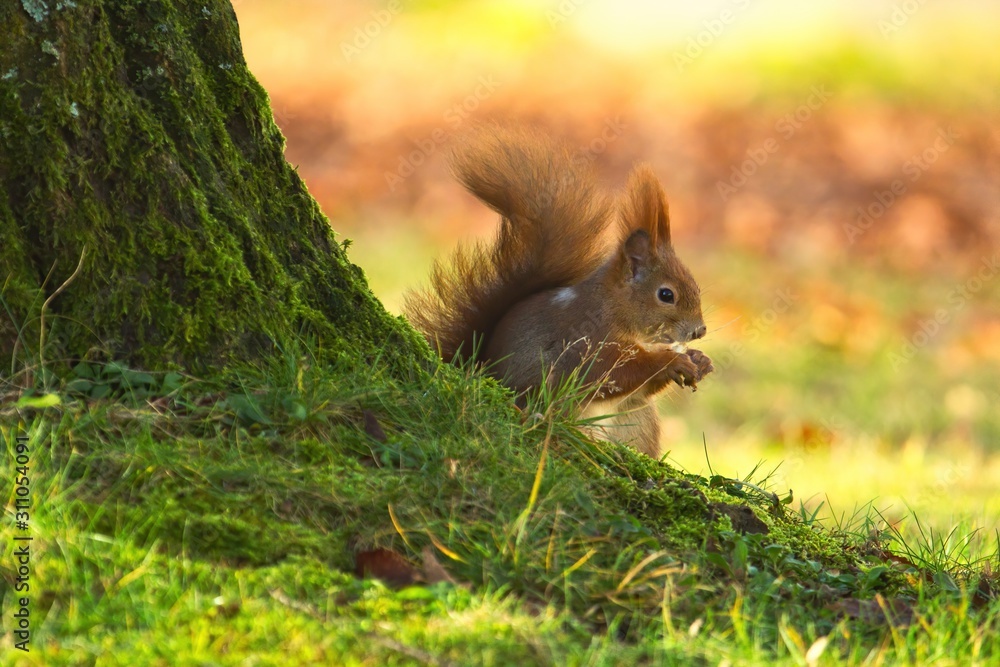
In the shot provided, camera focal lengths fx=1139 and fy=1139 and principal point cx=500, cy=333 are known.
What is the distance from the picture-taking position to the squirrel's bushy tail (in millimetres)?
3523

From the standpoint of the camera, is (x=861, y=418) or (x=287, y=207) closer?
(x=287, y=207)

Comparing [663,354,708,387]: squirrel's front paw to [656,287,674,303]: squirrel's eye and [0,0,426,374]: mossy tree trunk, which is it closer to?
[656,287,674,303]: squirrel's eye

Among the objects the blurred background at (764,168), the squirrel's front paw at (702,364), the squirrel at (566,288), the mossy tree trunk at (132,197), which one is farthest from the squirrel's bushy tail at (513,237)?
the blurred background at (764,168)

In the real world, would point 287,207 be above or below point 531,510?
above

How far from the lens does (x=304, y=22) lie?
13828 millimetres

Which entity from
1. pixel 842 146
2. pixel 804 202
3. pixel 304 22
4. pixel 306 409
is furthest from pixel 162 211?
pixel 304 22

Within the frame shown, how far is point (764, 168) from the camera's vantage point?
11023 millimetres

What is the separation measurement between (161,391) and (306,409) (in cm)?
31

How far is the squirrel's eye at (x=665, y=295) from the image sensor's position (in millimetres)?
3873

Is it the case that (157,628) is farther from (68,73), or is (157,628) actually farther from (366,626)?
(68,73)

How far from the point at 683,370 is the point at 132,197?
1.79 m

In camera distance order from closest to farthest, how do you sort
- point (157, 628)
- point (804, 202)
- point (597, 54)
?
point (157, 628) < point (804, 202) < point (597, 54)

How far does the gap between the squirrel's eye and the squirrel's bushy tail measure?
0.82ft

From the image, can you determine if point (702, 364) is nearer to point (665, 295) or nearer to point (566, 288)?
point (665, 295)
